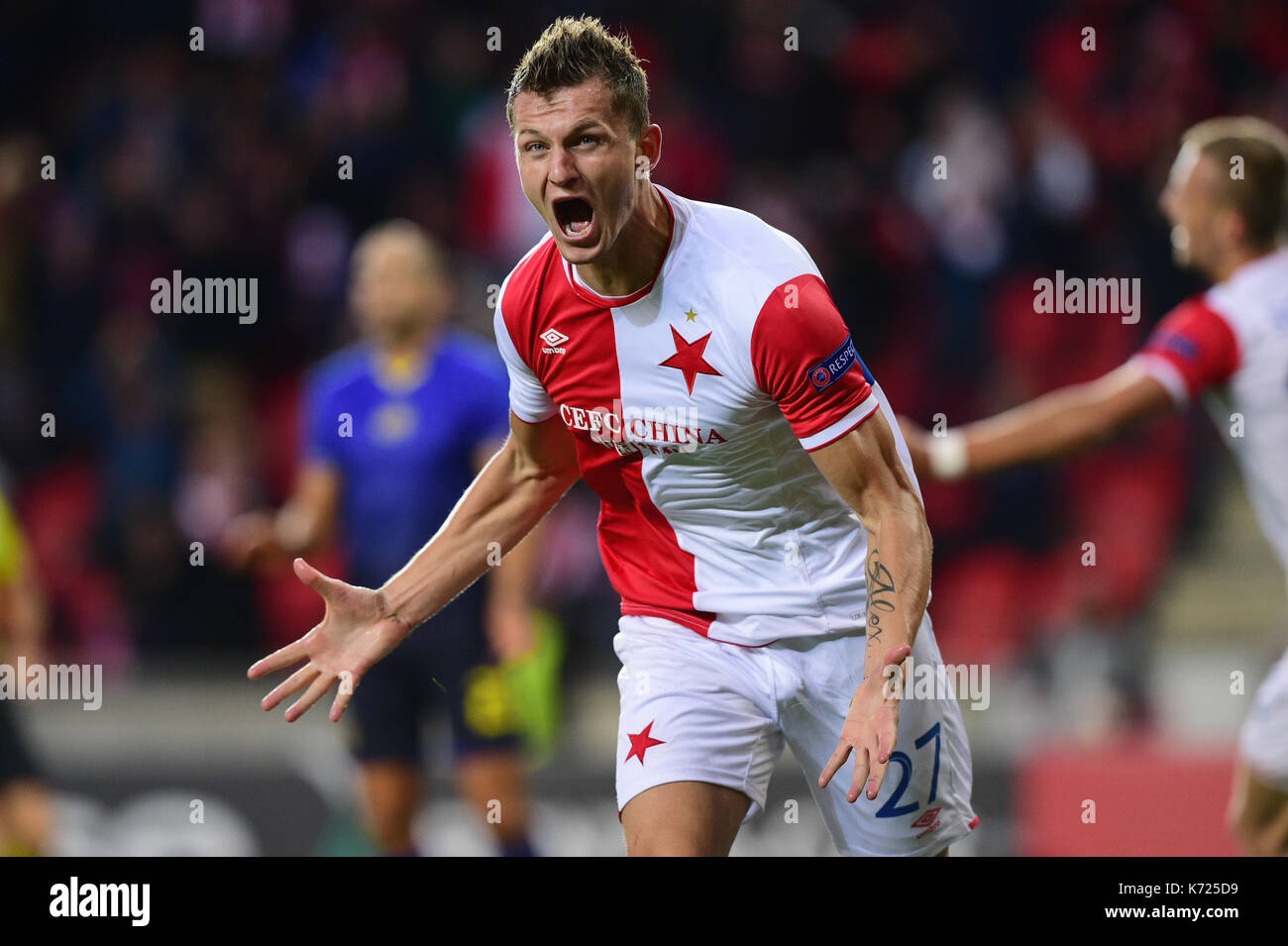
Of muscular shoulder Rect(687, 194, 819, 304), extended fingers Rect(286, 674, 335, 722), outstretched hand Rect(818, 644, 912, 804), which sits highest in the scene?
muscular shoulder Rect(687, 194, 819, 304)

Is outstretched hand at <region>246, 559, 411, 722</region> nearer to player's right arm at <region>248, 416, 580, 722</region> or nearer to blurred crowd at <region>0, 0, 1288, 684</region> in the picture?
player's right arm at <region>248, 416, 580, 722</region>

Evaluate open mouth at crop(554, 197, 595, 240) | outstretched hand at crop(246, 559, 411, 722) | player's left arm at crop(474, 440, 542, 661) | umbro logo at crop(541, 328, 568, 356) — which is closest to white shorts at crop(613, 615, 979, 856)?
outstretched hand at crop(246, 559, 411, 722)

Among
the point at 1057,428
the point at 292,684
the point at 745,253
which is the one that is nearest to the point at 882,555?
the point at 745,253

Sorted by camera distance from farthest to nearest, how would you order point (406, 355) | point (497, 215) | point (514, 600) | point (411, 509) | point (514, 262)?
point (497, 215) < point (514, 262) < point (406, 355) < point (411, 509) < point (514, 600)

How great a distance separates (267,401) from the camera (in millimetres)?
10172

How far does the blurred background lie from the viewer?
7.74 meters

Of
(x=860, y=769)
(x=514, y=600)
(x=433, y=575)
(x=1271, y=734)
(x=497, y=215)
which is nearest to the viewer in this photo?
(x=860, y=769)

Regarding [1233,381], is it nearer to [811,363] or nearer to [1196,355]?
[1196,355]

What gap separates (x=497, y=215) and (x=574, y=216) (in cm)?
654

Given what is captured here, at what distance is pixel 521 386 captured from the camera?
412 cm

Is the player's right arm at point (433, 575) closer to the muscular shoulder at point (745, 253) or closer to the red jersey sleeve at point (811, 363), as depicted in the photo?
the muscular shoulder at point (745, 253)

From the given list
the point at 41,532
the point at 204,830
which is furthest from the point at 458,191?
the point at 204,830

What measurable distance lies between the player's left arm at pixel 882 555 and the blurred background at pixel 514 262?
375 centimetres
